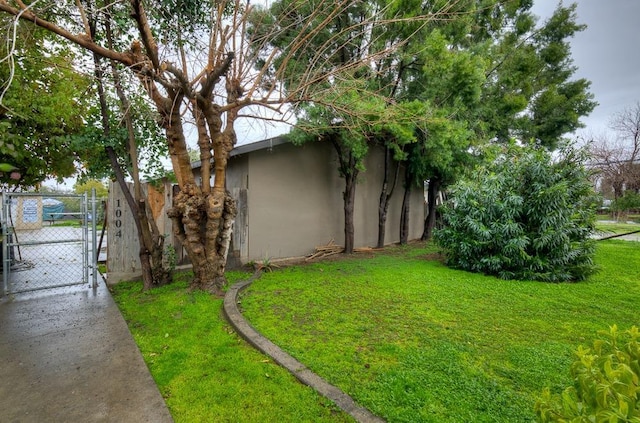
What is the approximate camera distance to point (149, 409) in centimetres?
211

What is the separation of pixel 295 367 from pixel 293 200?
520 cm

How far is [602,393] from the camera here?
2.80ft

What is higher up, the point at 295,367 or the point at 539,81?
the point at 539,81

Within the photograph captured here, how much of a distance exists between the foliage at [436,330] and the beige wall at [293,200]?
4.35 feet

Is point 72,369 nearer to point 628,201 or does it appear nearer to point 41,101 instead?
point 41,101

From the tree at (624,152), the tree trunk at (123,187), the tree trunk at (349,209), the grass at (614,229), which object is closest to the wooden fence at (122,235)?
the tree trunk at (123,187)

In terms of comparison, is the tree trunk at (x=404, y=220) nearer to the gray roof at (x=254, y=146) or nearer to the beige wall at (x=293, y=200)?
the beige wall at (x=293, y=200)

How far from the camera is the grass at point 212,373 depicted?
6.70 feet

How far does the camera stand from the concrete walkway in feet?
6.88

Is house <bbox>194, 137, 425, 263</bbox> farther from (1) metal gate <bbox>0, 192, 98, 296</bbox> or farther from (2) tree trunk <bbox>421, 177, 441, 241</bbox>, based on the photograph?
(2) tree trunk <bbox>421, 177, 441, 241</bbox>

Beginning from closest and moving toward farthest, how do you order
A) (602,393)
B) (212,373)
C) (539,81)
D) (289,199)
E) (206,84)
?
(602,393)
(212,373)
(206,84)
(289,199)
(539,81)

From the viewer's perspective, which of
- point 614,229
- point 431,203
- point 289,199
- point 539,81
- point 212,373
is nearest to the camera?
point 212,373

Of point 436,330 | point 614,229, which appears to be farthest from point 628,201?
point 436,330

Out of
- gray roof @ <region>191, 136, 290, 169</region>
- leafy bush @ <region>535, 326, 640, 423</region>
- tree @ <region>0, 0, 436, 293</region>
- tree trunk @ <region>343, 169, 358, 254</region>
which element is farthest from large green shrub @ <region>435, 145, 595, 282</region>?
leafy bush @ <region>535, 326, 640, 423</region>
